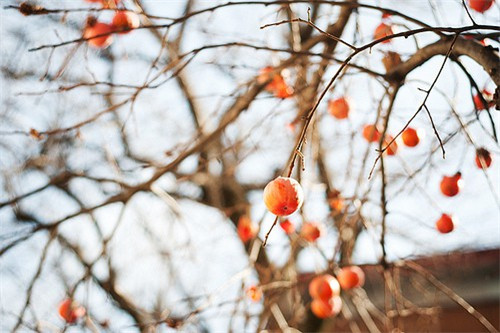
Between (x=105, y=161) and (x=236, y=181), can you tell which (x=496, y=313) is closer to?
(x=236, y=181)

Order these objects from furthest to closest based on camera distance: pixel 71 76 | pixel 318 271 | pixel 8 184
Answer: pixel 71 76 < pixel 8 184 < pixel 318 271

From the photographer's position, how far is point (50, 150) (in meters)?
3.99

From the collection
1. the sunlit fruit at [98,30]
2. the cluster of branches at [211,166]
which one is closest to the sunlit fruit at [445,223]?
the cluster of branches at [211,166]

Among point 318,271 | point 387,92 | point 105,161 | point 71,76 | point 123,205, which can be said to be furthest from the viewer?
point 105,161

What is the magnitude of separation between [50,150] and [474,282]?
12.6ft

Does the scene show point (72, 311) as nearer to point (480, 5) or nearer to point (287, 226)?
point (287, 226)

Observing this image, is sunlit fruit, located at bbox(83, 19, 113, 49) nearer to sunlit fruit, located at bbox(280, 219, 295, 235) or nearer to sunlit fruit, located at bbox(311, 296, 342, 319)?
sunlit fruit, located at bbox(280, 219, 295, 235)

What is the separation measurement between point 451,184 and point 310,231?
0.73 meters

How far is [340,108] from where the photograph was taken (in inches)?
108

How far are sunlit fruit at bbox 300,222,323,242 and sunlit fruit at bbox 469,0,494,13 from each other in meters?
1.19

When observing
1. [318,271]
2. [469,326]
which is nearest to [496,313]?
[469,326]

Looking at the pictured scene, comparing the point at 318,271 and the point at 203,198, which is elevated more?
the point at 203,198

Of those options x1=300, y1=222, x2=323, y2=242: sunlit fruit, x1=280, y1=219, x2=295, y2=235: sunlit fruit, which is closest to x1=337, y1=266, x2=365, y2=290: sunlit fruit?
x1=300, y1=222, x2=323, y2=242: sunlit fruit

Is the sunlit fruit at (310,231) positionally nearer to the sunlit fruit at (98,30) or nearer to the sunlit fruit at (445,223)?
the sunlit fruit at (445,223)
